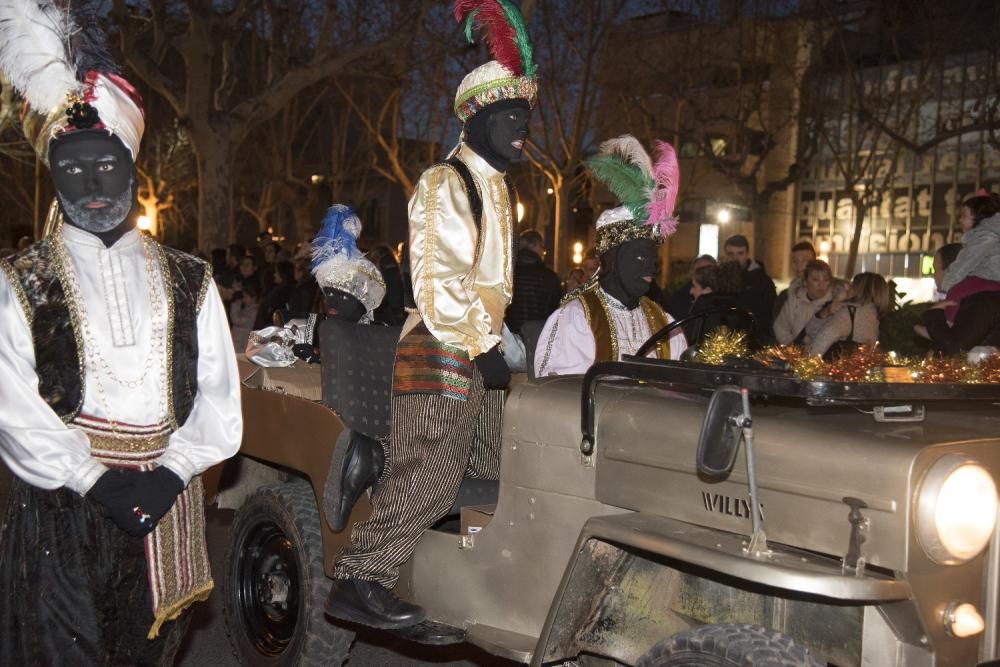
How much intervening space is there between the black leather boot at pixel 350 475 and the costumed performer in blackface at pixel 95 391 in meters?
1.01

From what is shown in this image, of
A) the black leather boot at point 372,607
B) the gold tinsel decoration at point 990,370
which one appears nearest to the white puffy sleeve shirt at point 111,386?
the black leather boot at point 372,607

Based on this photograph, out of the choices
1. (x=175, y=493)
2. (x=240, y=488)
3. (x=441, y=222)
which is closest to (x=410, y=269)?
(x=441, y=222)

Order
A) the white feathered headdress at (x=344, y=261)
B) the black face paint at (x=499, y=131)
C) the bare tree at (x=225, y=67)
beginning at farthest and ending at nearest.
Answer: the bare tree at (x=225, y=67) < the white feathered headdress at (x=344, y=261) < the black face paint at (x=499, y=131)

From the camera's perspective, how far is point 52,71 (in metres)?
2.98

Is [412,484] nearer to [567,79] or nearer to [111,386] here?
[111,386]

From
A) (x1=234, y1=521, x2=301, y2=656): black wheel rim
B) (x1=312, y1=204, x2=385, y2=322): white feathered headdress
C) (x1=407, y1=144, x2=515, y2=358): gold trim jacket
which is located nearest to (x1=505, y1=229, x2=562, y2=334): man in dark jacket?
(x1=312, y1=204, x2=385, y2=322): white feathered headdress

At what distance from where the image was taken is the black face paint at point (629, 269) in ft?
15.8

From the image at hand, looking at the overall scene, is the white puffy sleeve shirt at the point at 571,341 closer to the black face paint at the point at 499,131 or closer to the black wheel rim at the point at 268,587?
A: the black face paint at the point at 499,131

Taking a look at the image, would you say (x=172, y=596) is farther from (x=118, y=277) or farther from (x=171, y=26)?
A: (x=171, y=26)

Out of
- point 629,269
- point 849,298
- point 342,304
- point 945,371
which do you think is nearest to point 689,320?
point 945,371

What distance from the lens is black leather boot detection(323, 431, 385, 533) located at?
4.17 meters

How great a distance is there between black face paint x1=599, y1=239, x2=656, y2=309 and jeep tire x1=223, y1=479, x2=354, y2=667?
63.3 inches

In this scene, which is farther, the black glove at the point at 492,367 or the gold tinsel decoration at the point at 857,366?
the black glove at the point at 492,367

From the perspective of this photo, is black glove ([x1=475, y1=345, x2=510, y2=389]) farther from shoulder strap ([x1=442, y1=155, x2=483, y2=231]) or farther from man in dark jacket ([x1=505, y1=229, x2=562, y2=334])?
man in dark jacket ([x1=505, y1=229, x2=562, y2=334])
